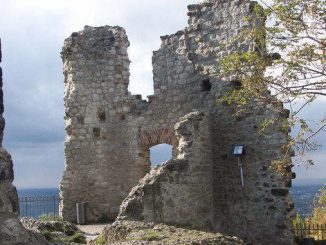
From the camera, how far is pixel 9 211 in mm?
4035

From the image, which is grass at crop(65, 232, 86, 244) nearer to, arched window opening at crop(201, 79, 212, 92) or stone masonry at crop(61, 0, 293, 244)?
stone masonry at crop(61, 0, 293, 244)

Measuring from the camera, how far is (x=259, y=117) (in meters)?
12.4

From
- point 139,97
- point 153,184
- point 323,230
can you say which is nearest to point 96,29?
point 139,97

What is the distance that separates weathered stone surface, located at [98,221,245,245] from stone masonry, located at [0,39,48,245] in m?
4.00

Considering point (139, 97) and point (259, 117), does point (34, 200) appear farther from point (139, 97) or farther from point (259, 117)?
point (259, 117)

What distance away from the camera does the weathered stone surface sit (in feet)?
26.3

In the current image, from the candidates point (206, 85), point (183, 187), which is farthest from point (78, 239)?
point (206, 85)

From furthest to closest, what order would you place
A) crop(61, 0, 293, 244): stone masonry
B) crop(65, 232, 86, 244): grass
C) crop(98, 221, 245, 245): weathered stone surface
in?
crop(61, 0, 293, 244): stone masonry
crop(65, 232, 86, 244): grass
crop(98, 221, 245, 245): weathered stone surface

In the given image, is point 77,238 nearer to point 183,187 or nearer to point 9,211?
point 183,187

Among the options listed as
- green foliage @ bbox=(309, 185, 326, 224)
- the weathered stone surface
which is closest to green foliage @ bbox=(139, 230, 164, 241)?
the weathered stone surface

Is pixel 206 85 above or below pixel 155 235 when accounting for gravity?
above

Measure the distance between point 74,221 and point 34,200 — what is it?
235cm

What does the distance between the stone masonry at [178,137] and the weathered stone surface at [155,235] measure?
670 millimetres

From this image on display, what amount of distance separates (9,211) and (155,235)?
15.9 ft
